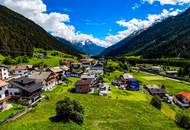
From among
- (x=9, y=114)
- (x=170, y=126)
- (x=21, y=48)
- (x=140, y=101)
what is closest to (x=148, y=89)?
(x=140, y=101)

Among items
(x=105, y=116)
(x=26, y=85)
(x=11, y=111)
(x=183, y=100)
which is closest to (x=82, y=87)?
(x=26, y=85)

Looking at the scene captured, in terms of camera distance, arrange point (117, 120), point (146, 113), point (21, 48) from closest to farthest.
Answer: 1. point (117, 120)
2. point (146, 113)
3. point (21, 48)

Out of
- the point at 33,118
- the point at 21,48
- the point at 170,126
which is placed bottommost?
the point at 170,126

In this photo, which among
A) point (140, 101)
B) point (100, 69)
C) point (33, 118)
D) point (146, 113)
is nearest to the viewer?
point (33, 118)

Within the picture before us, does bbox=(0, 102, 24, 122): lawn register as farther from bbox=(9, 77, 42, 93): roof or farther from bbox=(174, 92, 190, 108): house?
bbox=(174, 92, 190, 108): house

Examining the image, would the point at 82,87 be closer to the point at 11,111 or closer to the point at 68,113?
the point at 11,111

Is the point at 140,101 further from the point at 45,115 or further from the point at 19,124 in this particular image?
the point at 19,124

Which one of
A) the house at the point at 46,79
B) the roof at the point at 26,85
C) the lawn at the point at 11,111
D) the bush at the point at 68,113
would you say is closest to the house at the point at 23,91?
the roof at the point at 26,85

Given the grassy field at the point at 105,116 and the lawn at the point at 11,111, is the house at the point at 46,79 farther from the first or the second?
the lawn at the point at 11,111
